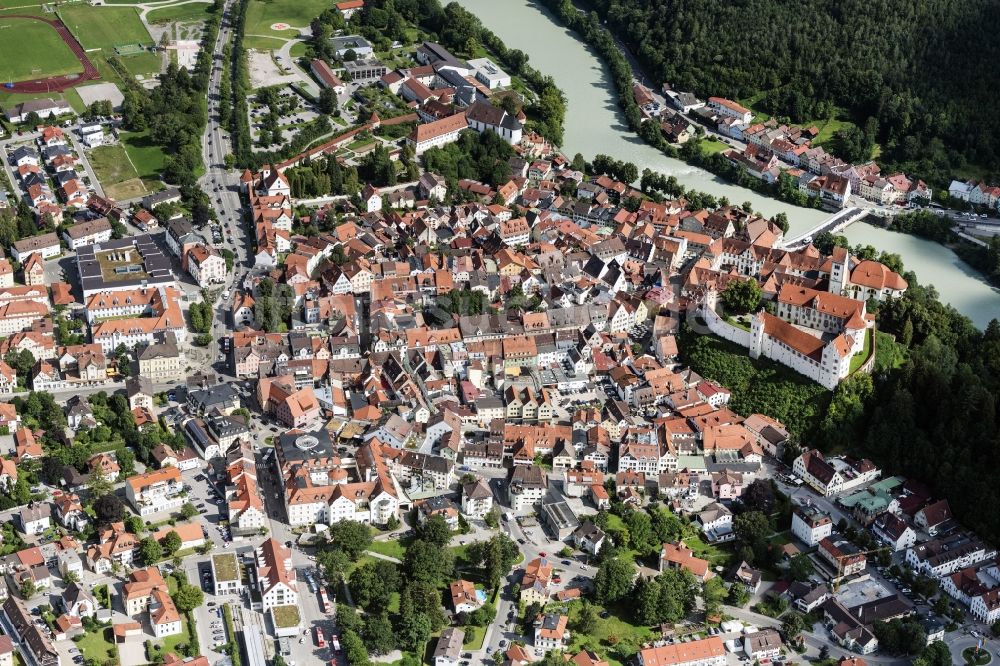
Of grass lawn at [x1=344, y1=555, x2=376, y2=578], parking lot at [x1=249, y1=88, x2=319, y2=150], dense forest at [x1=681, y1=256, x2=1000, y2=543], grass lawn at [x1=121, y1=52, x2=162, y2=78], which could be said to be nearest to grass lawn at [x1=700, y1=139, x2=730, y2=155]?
dense forest at [x1=681, y1=256, x2=1000, y2=543]

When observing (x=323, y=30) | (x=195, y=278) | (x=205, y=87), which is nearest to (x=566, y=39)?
(x=323, y=30)

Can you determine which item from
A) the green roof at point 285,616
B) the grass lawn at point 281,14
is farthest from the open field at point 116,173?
the green roof at point 285,616

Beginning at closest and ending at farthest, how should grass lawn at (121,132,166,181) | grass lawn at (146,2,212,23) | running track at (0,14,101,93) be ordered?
1. grass lawn at (121,132,166,181)
2. running track at (0,14,101,93)
3. grass lawn at (146,2,212,23)

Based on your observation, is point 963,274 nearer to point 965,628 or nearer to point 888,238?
point 888,238

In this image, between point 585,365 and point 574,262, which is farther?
point 574,262

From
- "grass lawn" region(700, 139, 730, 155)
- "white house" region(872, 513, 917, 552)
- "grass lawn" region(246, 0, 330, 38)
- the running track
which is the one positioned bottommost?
"white house" region(872, 513, 917, 552)

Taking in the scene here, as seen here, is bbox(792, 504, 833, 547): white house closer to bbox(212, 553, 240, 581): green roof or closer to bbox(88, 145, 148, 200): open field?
bbox(212, 553, 240, 581): green roof

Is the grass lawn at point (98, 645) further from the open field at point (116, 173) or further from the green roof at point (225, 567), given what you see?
the open field at point (116, 173)
